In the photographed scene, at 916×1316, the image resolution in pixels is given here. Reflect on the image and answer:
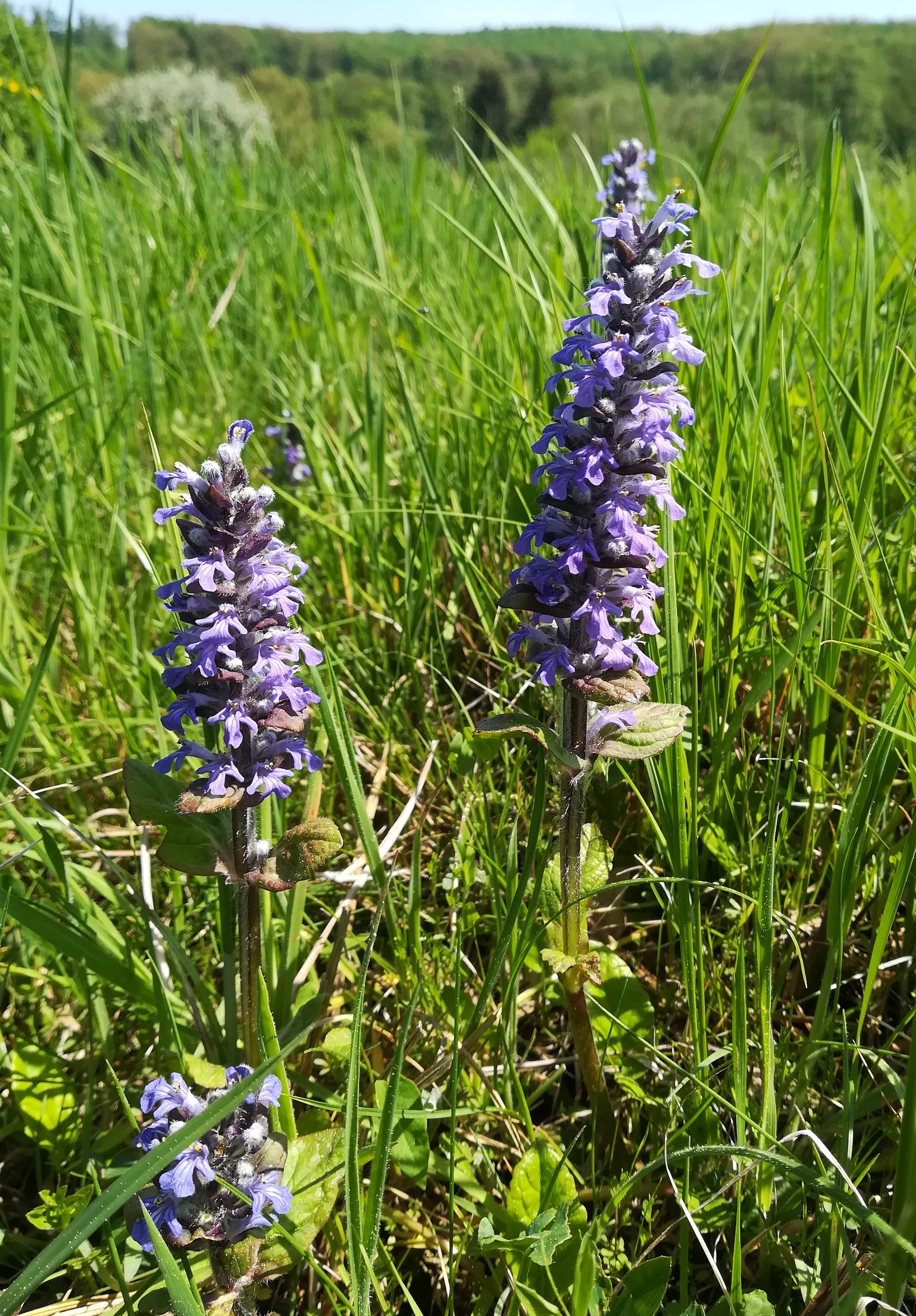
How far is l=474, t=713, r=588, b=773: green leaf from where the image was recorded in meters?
1.77

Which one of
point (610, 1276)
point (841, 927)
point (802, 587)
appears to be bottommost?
point (610, 1276)

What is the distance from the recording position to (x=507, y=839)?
2309 mm

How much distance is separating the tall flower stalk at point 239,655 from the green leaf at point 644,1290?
0.77 metres

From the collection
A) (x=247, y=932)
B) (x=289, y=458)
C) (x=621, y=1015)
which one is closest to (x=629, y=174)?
(x=289, y=458)

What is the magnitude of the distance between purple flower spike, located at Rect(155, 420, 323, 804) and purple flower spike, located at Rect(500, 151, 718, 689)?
0.43 m

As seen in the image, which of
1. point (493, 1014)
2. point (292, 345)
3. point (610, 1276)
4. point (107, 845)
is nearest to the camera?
point (610, 1276)

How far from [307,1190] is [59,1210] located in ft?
1.69

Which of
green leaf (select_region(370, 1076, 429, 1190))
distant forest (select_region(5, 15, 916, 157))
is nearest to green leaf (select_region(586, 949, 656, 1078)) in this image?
green leaf (select_region(370, 1076, 429, 1190))

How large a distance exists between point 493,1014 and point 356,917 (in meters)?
0.47

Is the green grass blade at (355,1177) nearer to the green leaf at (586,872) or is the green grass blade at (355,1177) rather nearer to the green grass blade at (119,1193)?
the green grass blade at (119,1193)

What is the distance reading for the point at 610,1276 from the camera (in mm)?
1601

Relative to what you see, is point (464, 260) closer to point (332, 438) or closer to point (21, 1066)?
point (332, 438)

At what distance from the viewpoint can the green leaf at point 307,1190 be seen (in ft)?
5.02

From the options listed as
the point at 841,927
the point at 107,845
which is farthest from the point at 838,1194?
the point at 107,845
